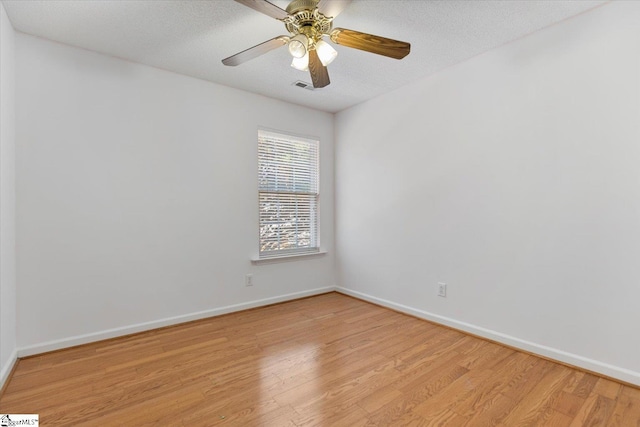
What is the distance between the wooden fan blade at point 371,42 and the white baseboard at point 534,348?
2.39 metres

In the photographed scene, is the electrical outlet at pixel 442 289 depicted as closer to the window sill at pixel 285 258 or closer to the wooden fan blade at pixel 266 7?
the window sill at pixel 285 258

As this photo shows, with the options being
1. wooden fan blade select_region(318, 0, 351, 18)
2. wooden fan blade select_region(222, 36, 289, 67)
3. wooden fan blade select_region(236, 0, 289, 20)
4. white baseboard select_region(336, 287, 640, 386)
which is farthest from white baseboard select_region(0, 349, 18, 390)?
white baseboard select_region(336, 287, 640, 386)

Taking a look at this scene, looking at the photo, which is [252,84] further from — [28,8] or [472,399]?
[472,399]

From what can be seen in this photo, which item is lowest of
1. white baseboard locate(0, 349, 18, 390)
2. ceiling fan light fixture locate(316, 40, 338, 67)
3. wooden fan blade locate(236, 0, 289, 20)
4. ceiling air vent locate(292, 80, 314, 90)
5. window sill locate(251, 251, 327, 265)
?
white baseboard locate(0, 349, 18, 390)

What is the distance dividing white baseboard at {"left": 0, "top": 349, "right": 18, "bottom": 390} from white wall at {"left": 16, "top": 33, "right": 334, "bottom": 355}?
90 millimetres

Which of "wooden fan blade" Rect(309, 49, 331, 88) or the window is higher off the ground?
"wooden fan blade" Rect(309, 49, 331, 88)

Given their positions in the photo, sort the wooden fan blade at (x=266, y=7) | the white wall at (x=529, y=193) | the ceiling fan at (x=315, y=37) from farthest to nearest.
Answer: the white wall at (x=529, y=193) → the ceiling fan at (x=315, y=37) → the wooden fan blade at (x=266, y=7)

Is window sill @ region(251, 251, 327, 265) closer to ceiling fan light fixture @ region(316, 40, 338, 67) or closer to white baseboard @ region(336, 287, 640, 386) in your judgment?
white baseboard @ region(336, 287, 640, 386)

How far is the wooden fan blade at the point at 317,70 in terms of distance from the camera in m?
1.99

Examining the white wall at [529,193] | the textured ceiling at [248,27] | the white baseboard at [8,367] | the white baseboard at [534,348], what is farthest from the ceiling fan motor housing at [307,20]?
the white baseboard at [8,367]

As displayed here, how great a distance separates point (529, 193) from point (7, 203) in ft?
12.7

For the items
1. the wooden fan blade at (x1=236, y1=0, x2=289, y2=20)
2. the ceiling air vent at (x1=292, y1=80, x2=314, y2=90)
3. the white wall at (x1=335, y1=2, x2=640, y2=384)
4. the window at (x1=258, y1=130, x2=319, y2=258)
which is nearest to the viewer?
the wooden fan blade at (x1=236, y1=0, x2=289, y2=20)

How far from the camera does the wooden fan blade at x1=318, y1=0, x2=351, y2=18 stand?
1660 millimetres

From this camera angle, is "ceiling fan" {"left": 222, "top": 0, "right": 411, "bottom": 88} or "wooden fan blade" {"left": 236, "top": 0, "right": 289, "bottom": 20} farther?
"ceiling fan" {"left": 222, "top": 0, "right": 411, "bottom": 88}
